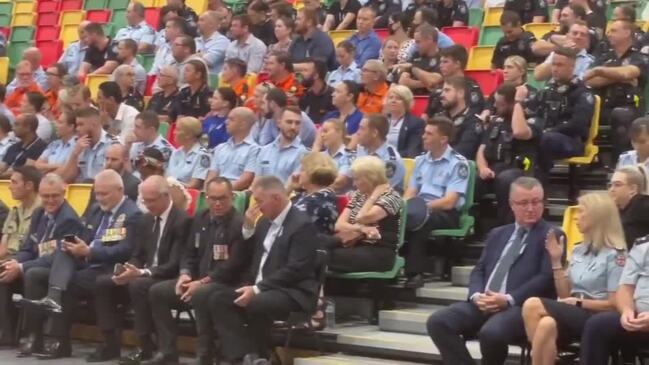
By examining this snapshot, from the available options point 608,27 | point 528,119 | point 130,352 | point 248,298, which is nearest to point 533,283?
point 248,298

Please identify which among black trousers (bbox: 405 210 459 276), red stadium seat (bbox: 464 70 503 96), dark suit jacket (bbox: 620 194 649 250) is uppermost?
red stadium seat (bbox: 464 70 503 96)

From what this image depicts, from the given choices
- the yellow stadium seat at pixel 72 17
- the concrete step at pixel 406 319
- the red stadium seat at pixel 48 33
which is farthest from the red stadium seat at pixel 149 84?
the concrete step at pixel 406 319

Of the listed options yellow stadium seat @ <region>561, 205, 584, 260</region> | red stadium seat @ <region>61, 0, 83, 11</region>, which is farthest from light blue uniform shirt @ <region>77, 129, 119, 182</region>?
red stadium seat @ <region>61, 0, 83, 11</region>

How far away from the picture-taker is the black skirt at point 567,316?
6137 millimetres

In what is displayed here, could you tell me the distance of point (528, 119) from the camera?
27.9 ft

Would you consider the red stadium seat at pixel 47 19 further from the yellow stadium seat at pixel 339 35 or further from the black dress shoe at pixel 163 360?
the black dress shoe at pixel 163 360

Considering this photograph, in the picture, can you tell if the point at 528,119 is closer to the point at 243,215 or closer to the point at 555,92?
the point at 555,92

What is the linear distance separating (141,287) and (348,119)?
97.0 inches

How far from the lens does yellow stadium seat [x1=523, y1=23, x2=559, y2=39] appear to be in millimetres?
10648

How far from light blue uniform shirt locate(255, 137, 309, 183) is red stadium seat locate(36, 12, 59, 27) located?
713 centimetres

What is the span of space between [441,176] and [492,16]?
3.75m

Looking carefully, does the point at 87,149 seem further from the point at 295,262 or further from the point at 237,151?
the point at 295,262

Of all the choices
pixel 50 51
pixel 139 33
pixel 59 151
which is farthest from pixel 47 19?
pixel 59 151

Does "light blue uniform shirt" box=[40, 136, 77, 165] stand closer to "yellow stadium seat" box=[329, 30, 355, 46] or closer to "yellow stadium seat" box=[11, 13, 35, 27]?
"yellow stadium seat" box=[329, 30, 355, 46]
